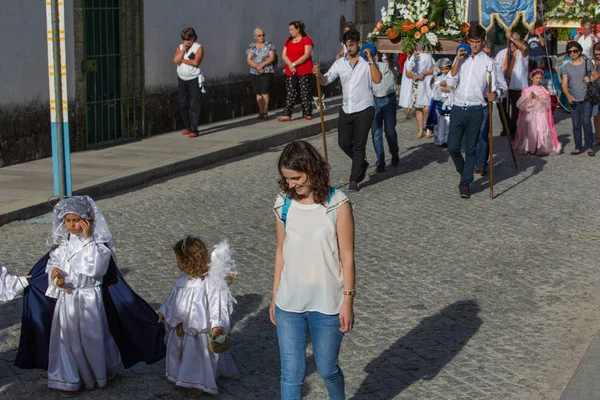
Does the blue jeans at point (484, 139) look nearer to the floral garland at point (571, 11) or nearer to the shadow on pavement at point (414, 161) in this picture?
the shadow on pavement at point (414, 161)

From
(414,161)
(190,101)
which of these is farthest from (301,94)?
(414,161)

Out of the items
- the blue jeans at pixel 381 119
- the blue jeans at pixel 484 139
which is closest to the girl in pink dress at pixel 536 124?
the blue jeans at pixel 484 139

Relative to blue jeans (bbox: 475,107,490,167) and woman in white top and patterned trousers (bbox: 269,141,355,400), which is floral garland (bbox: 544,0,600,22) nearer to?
blue jeans (bbox: 475,107,490,167)

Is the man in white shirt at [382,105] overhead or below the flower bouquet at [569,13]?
below

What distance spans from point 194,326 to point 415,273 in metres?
3.10

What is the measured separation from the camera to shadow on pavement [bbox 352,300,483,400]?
19.9 ft

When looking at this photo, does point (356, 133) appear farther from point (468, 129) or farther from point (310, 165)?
point (310, 165)

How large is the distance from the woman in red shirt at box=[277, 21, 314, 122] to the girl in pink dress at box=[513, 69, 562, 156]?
4344 mm

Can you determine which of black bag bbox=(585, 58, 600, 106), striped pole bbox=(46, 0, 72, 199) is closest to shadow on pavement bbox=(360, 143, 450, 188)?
black bag bbox=(585, 58, 600, 106)

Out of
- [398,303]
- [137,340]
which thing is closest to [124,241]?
[398,303]

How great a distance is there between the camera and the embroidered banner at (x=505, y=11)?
56.3 ft

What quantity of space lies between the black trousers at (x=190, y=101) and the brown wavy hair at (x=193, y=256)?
1049cm

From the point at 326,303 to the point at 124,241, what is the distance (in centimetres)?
488

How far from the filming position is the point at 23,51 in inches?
536
